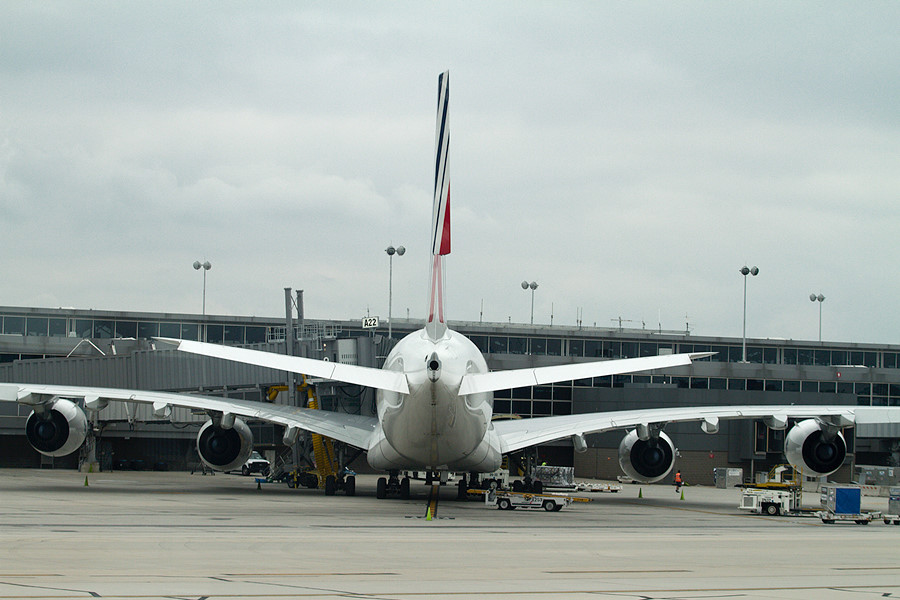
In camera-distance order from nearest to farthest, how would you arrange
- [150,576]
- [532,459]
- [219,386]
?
[150,576] → [532,459] → [219,386]

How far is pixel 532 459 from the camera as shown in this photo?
4150cm

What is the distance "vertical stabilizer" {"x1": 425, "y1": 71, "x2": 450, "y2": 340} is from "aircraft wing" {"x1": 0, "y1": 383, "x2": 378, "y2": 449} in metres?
7.42

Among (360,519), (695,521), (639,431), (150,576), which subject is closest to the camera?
(150,576)

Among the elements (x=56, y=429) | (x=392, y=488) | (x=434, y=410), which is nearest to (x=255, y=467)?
(x=392, y=488)

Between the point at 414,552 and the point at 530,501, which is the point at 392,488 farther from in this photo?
the point at 414,552

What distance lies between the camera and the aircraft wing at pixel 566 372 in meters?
25.2

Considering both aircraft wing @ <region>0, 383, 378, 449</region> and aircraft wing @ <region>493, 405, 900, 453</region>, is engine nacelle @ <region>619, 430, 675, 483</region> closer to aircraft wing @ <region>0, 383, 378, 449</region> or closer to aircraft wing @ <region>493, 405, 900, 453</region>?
aircraft wing @ <region>493, 405, 900, 453</region>

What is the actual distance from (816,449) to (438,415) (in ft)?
45.0

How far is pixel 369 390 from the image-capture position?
162 ft

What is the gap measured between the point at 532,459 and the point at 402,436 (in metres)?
12.0

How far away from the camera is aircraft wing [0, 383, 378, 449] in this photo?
34781 mm

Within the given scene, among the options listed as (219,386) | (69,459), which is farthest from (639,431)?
(69,459)

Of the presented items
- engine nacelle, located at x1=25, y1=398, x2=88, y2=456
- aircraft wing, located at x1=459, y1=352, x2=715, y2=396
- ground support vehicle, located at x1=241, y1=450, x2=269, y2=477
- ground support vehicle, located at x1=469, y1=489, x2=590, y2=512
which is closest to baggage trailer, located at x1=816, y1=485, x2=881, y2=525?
ground support vehicle, located at x1=469, y1=489, x2=590, y2=512

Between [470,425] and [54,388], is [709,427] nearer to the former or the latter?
[470,425]
